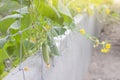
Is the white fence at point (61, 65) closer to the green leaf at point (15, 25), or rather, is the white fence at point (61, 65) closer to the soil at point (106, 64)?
the green leaf at point (15, 25)

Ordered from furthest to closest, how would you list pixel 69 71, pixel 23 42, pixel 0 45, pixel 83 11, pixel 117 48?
pixel 117 48
pixel 83 11
pixel 69 71
pixel 23 42
pixel 0 45

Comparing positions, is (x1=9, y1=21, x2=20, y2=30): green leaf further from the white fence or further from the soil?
the soil

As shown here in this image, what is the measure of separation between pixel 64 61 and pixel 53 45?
0.85 m

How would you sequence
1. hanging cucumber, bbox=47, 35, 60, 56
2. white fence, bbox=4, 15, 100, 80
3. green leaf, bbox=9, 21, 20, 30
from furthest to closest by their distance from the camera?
hanging cucumber, bbox=47, 35, 60, 56, white fence, bbox=4, 15, 100, 80, green leaf, bbox=9, 21, 20, 30

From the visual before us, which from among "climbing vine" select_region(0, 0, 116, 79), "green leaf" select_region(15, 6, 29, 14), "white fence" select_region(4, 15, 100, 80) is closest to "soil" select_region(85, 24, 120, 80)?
"white fence" select_region(4, 15, 100, 80)

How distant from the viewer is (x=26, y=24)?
5.95 feet

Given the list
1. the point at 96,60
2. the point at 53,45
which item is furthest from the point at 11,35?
the point at 96,60

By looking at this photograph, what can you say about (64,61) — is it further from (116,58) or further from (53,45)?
(116,58)

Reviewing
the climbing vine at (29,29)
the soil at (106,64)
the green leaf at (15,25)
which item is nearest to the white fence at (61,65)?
the climbing vine at (29,29)

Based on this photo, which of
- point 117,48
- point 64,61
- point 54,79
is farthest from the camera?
point 117,48

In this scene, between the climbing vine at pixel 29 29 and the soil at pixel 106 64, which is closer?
the climbing vine at pixel 29 29

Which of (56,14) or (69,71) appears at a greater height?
(56,14)

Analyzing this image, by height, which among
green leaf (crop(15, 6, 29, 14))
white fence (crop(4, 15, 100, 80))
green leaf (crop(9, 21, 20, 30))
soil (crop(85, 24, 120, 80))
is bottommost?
soil (crop(85, 24, 120, 80))

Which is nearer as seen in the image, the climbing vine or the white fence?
the climbing vine
